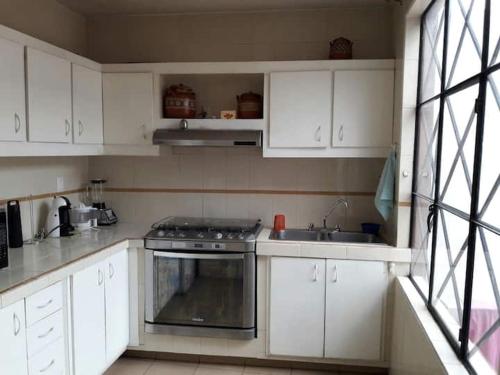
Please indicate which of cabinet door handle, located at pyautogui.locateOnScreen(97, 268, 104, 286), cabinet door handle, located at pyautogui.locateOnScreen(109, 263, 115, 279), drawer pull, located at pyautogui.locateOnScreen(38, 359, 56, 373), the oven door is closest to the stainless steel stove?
the oven door

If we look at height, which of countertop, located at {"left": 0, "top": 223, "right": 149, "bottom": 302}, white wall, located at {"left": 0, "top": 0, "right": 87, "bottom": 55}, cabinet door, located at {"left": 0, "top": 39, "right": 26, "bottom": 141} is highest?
white wall, located at {"left": 0, "top": 0, "right": 87, "bottom": 55}

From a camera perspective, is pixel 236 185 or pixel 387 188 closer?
pixel 387 188

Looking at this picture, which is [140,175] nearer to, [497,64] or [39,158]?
[39,158]

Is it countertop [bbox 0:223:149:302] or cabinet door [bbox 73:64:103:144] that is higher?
cabinet door [bbox 73:64:103:144]

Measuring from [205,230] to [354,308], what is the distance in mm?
1154

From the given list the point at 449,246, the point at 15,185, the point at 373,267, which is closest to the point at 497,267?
the point at 449,246

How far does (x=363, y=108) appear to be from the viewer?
2.87 m

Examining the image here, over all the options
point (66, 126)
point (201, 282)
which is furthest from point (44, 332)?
point (66, 126)

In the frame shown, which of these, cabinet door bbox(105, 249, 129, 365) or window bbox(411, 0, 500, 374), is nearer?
window bbox(411, 0, 500, 374)

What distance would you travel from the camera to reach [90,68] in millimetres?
2928

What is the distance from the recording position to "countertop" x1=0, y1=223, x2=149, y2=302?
1.95 m

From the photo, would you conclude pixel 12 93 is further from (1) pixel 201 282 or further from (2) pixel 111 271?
(1) pixel 201 282

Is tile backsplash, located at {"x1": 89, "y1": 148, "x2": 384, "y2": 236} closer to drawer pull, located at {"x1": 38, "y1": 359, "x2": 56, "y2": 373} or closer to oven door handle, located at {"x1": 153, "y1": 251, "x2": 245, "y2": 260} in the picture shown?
oven door handle, located at {"x1": 153, "y1": 251, "x2": 245, "y2": 260}

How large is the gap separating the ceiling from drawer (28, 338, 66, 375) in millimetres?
2393
